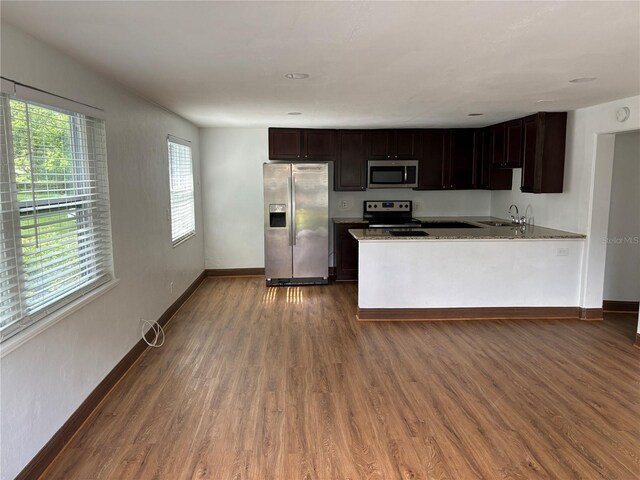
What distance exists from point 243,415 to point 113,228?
1675 mm

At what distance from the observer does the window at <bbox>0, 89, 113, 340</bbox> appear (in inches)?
84.4

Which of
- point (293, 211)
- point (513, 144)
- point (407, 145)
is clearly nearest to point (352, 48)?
point (513, 144)

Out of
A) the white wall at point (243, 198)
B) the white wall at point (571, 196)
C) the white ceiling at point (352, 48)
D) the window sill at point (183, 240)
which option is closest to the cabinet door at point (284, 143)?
the white wall at point (243, 198)

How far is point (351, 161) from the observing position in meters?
6.60

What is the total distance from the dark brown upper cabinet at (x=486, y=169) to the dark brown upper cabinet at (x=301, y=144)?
85.7 inches

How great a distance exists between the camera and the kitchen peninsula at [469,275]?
479cm

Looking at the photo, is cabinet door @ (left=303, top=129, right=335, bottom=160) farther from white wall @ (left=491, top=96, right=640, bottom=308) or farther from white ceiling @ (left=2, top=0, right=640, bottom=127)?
white wall @ (left=491, top=96, right=640, bottom=308)

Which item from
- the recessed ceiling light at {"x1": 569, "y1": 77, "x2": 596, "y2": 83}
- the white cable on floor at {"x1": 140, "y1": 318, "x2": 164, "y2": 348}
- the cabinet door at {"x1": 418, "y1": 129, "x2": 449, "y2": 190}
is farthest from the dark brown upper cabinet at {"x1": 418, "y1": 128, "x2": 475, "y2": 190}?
the white cable on floor at {"x1": 140, "y1": 318, "x2": 164, "y2": 348}

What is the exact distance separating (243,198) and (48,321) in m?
4.57

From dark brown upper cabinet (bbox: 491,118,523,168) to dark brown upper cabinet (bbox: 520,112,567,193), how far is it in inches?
12.2

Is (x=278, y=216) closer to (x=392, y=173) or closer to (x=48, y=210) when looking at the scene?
(x=392, y=173)

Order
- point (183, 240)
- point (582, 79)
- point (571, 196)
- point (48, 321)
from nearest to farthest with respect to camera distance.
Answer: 1. point (48, 321)
2. point (582, 79)
3. point (571, 196)
4. point (183, 240)

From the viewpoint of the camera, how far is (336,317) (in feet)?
16.3

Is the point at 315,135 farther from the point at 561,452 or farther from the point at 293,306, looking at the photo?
the point at 561,452
